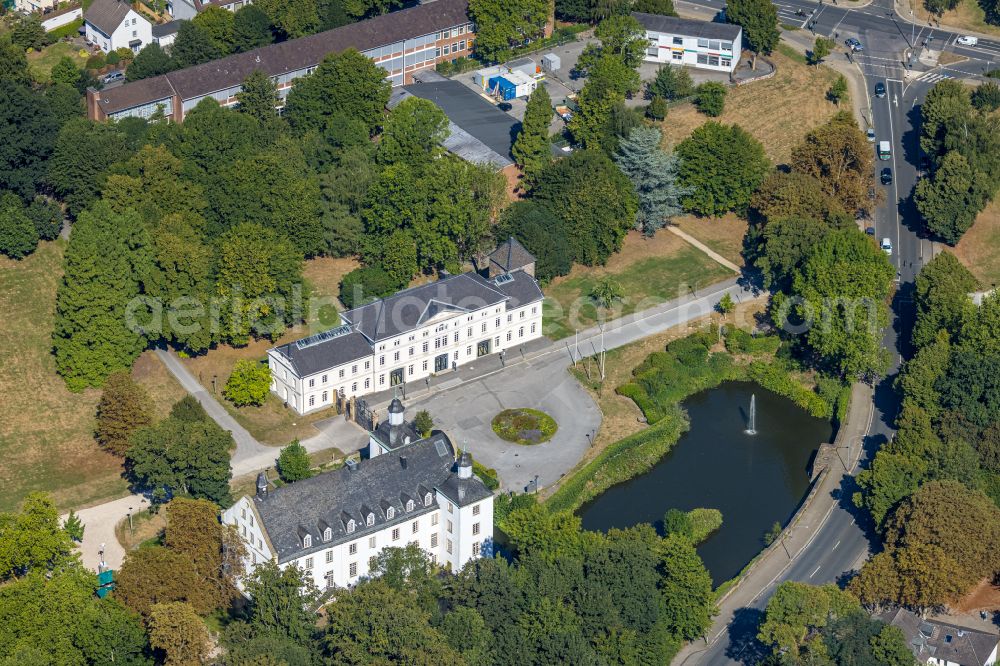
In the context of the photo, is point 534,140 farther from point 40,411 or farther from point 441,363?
point 40,411

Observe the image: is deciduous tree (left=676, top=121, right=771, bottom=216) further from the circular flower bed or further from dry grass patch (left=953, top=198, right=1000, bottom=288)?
the circular flower bed

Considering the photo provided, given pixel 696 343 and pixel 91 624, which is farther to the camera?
pixel 696 343

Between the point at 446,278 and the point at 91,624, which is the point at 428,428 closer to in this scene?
the point at 446,278

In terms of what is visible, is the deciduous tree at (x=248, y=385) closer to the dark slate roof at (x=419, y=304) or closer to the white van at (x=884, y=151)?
the dark slate roof at (x=419, y=304)

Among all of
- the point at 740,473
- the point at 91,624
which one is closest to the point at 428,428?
the point at 740,473

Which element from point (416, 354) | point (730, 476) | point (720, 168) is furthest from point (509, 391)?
point (720, 168)

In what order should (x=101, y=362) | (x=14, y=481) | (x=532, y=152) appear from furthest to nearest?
1. (x=532, y=152)
2. (x=101, y=362)
3. (x=14, y=481)
